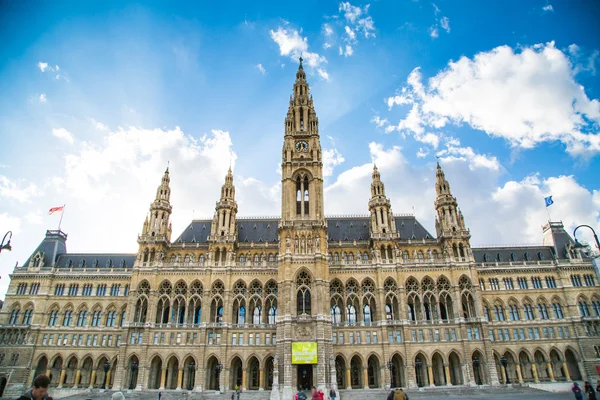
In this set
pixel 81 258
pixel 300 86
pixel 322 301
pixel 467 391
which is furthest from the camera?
pixel 300 86

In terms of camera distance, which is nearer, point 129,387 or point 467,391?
point 467,391

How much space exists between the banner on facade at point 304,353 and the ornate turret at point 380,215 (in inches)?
762

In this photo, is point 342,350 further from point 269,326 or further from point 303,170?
point 303,170

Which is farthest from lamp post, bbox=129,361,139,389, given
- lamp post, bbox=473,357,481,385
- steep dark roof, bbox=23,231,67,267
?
lamp post, bbox=473,357,481,385

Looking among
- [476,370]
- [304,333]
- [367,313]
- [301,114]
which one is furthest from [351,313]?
[301,114]


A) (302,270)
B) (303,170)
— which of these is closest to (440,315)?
(302,270)

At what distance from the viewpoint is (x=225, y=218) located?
2470 inches

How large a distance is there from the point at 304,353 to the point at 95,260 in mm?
40999

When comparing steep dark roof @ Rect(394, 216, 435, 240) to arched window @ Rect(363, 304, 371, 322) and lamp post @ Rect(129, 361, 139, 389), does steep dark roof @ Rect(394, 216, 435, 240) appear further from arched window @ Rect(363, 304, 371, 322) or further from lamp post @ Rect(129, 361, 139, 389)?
lamp post @ Rect(129, 361, 139, 389)

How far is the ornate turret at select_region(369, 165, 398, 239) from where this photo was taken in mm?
60406

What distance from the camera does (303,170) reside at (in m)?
63.2

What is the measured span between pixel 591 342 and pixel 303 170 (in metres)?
50.0

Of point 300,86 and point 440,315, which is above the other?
point 300,86

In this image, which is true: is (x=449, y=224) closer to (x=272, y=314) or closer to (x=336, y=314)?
(x=336, y=314)
